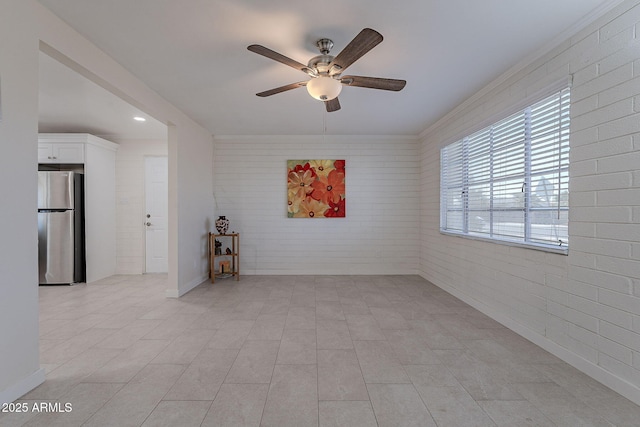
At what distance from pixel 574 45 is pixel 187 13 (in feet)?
9.51

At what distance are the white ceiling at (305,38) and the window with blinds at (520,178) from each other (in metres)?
0.58

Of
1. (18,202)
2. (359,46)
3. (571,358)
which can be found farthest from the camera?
(571,358)

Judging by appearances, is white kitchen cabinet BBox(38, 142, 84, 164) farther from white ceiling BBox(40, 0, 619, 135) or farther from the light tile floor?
the light tile floor

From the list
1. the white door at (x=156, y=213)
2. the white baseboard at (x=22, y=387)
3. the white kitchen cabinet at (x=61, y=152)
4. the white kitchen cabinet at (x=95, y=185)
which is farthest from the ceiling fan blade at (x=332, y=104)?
the white kitchen cabinet at (x=61, y=152)

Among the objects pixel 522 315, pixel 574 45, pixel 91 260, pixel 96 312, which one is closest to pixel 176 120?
pixel 96 312

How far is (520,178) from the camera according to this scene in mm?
2887

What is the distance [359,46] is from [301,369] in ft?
7.69

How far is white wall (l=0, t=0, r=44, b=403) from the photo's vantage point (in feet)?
5.78

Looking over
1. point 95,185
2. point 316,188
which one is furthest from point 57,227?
point 316,188

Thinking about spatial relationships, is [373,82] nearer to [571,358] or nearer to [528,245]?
[528,245]

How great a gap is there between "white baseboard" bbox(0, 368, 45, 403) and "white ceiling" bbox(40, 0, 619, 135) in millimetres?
2485

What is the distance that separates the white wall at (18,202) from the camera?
176cm

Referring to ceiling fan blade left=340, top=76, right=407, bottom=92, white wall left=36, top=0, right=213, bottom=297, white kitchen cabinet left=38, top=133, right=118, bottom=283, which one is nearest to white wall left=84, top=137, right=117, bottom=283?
white kitchen cabinet left=38, top=133, right=118, bottom=283

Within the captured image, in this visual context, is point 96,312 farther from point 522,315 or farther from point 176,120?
point 522,315
